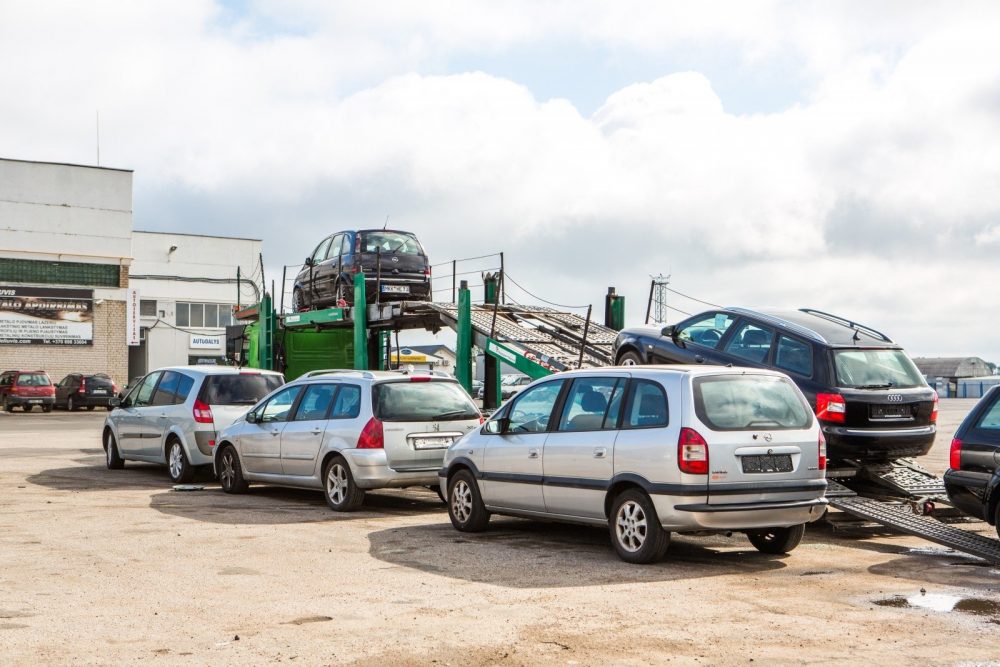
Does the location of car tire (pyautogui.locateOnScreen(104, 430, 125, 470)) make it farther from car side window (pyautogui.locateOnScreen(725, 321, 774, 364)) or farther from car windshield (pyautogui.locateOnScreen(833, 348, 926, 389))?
car windshield (pyautogui.locateOnScreen(833, 348, 926, 389))

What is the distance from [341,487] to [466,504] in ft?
6.94

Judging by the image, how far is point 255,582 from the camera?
320 inches

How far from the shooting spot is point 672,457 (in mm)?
8633

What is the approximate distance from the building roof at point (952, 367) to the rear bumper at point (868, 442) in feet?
303

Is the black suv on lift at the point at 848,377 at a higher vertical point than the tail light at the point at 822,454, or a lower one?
higher

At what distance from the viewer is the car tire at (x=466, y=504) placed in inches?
416

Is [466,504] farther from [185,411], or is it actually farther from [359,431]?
[185,411]

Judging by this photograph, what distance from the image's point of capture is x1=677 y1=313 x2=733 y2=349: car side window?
42.4 ft

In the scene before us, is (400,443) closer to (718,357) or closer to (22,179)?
(718,357)

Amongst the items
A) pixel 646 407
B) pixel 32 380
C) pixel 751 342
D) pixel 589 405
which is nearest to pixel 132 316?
pixel 32 380

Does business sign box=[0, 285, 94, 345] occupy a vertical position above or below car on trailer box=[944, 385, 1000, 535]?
above

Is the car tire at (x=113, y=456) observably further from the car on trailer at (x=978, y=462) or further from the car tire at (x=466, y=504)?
the car on trailer at (x=978, y=462)

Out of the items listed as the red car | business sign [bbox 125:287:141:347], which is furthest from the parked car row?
business sign [bbox 125:287:141:347]

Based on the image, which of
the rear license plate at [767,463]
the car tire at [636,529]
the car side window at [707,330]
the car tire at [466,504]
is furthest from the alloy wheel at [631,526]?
the car side window at [707,330]
